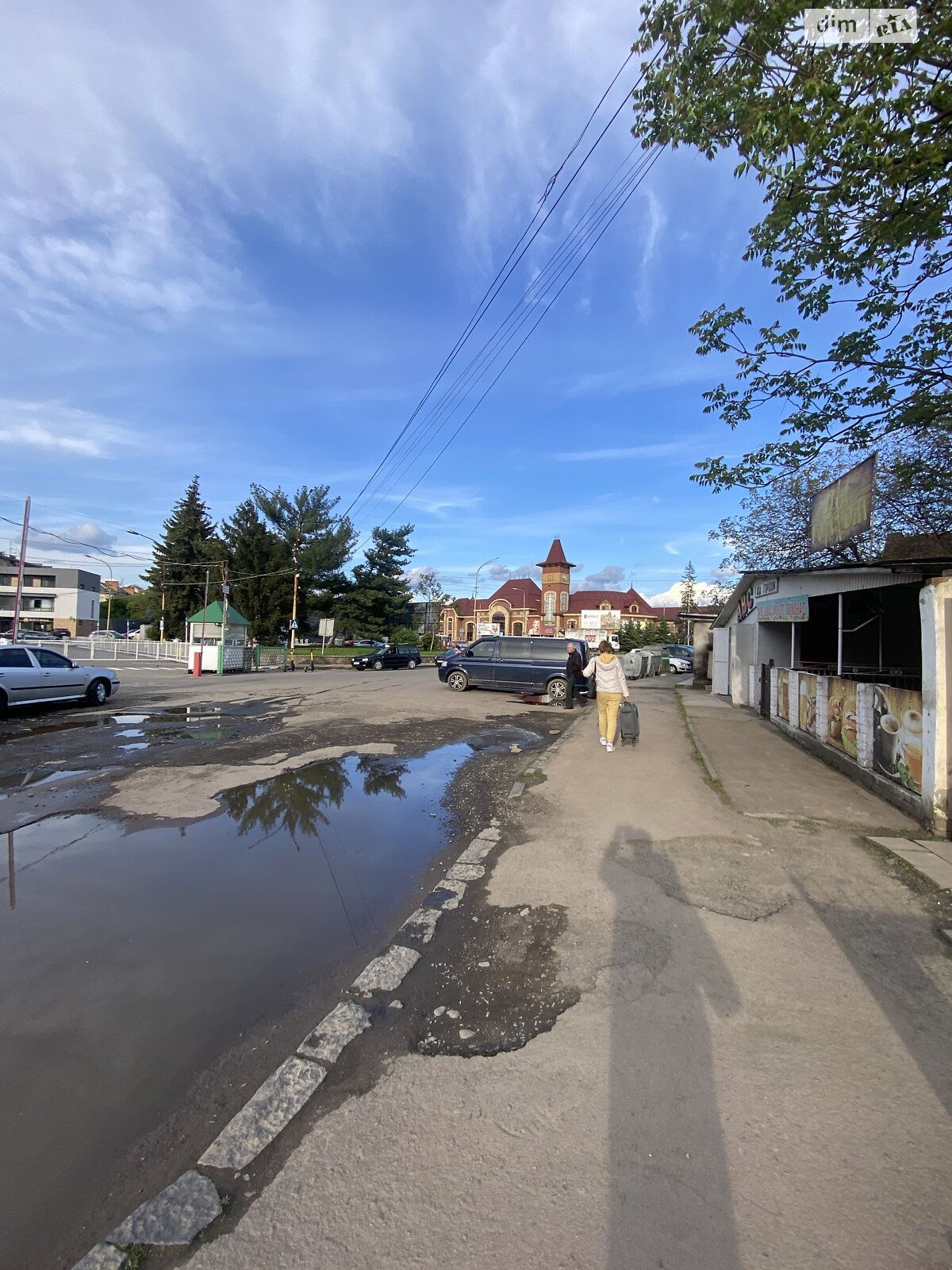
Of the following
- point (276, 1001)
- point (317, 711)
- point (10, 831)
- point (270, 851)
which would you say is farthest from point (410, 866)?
point (317, 711)

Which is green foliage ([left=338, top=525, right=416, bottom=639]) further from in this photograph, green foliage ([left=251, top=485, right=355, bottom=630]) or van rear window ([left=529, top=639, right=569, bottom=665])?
van rear window ([left=529, top=639, right=569, bottom=665])

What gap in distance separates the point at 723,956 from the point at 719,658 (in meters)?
19.8

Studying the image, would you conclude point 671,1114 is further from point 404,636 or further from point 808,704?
point 404,636

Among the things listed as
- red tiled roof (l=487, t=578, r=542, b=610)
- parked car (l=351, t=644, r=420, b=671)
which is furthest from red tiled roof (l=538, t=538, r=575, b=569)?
parked car (l=351, t=644, r=420, b=671)

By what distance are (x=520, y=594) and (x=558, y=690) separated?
3016 inches

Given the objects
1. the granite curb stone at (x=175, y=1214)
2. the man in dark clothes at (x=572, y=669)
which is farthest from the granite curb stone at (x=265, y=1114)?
the man in dark clothes at (x=572, y=669)

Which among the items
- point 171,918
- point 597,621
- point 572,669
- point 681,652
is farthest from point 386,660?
point 597,621

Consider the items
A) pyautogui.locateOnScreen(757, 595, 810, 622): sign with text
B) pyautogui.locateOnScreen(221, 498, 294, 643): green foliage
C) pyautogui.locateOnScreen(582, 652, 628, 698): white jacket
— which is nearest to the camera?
pyautogui.locateOnScreen(582, 652, 628, 698): white jacket

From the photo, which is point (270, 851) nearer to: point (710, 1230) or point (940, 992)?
point (710, 1230)

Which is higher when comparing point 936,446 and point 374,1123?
point 936,446

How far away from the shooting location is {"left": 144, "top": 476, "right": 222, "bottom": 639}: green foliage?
60.4m

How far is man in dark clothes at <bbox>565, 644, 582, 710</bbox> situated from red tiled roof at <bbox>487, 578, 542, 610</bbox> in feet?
244

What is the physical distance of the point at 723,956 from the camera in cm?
368

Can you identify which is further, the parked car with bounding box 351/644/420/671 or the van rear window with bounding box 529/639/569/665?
the parked car with bounding box 351/644/420/671
